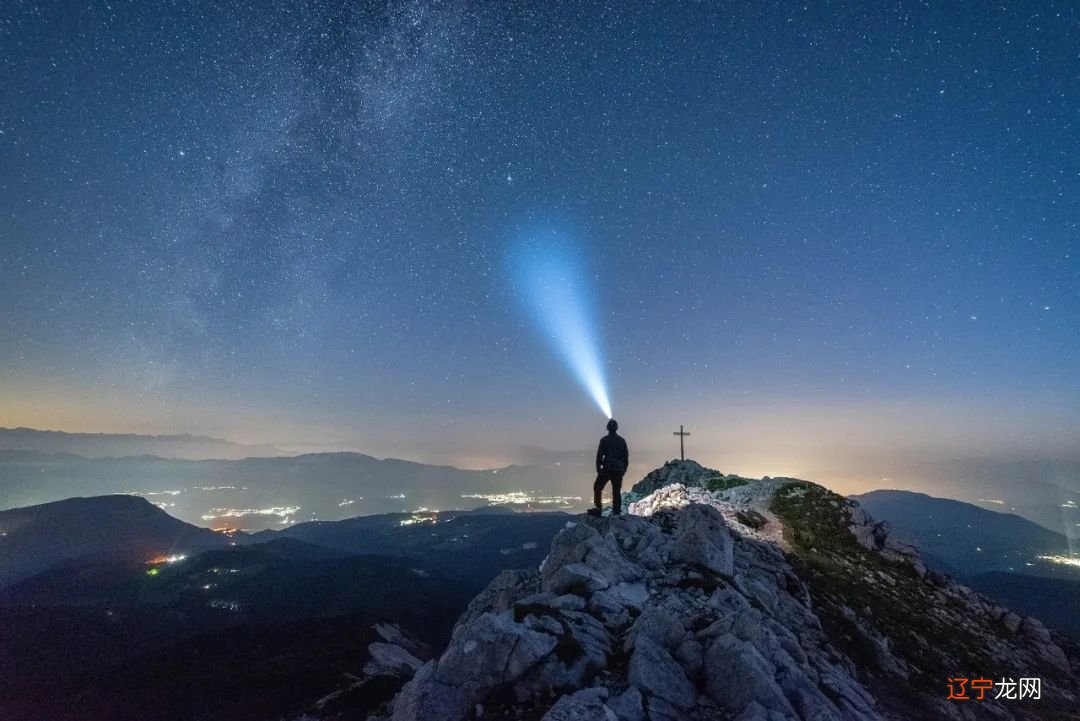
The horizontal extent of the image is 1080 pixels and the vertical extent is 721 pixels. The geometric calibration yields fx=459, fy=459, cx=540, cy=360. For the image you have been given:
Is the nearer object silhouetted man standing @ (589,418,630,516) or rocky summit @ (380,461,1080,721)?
rocky summit @ (380,461,1080,721)

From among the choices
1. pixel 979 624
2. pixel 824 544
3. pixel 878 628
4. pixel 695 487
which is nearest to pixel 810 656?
pixel 878 628

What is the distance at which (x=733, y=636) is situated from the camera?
13.9 metres

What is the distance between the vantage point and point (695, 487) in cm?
4972

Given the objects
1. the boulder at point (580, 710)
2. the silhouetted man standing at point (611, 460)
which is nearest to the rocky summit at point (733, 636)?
the boulder at point (580, 710)

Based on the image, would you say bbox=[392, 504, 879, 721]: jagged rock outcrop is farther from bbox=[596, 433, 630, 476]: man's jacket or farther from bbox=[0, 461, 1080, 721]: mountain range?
bbox=[596, 433, 630, 476]: man's jacket

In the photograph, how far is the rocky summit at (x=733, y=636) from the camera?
41.9 ft

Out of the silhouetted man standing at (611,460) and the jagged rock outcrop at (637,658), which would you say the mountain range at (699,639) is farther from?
the silhouetted man standing at (611,460)

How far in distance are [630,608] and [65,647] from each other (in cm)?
15044

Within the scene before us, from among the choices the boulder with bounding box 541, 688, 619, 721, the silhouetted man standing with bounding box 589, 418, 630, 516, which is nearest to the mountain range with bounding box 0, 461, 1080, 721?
the boulder with bounding box 541, 688, 619, 721

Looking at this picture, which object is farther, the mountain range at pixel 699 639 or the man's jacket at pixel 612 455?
the man's jacket at pixel 612 455

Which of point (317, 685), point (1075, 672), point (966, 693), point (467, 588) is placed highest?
point (966, 693)

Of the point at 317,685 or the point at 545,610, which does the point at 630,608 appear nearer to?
the point at 545,610

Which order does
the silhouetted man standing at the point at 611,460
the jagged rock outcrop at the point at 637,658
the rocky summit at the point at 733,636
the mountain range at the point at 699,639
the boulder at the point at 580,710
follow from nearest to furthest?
the boulder at the point at 580,710 → the jagged rock outcrop at the point at 637,658 → the rocky summit at the point at 733,636 → the mountain range at the point at 699,639 → the silhouetted man standing at the point at 611,460

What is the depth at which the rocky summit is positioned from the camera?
12.8 meters
